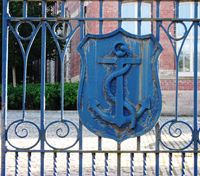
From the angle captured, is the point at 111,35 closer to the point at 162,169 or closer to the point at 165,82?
the point at 162,169

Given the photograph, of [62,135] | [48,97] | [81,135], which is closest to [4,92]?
[81,135]

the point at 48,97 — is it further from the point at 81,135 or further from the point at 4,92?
the point at 81,135

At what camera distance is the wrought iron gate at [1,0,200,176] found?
439 centimetres

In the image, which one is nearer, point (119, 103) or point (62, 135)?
point (119, 103)

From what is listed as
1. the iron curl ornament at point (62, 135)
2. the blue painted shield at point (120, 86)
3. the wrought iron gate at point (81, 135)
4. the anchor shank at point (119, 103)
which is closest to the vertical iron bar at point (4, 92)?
the wrought iron gate at point (81, 135)

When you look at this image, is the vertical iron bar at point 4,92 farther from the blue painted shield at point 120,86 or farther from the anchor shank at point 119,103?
the anchor shank at point 119,103

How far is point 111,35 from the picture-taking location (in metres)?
4.39

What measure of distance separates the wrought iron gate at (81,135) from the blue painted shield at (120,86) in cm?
11

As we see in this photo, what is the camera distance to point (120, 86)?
14.2ft

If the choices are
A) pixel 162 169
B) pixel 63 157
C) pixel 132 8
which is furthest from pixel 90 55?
pixel 132 8

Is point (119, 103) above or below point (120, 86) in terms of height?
below

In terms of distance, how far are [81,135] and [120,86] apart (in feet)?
1.79

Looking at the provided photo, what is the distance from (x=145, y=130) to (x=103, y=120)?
0.37m

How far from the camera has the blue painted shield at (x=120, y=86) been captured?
4332 mm
